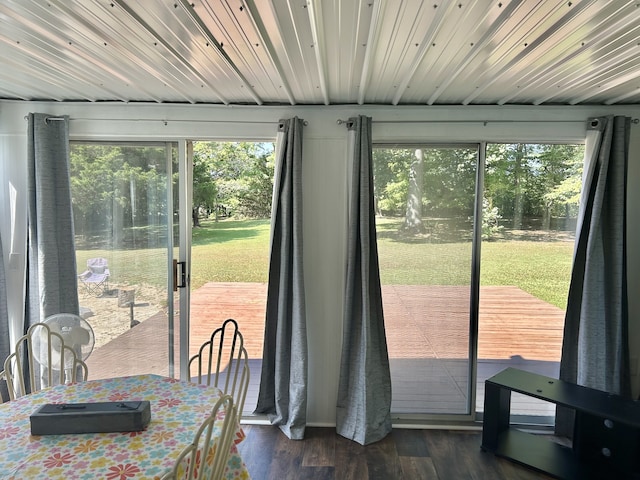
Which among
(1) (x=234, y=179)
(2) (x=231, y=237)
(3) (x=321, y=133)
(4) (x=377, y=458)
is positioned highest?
(3) (x=321, y=133)

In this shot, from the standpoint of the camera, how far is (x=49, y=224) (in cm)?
270

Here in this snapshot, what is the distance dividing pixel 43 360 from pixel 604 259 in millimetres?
3630

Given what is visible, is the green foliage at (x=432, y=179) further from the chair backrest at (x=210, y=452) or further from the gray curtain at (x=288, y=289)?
the chair backrest at (x=210, y=452)

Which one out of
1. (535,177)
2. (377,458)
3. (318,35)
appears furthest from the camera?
(535,177)

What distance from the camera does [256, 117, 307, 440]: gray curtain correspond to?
106 inches

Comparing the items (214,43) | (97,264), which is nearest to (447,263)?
(214,43)

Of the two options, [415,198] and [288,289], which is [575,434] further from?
[288,289]

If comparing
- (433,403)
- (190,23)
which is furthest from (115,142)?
(433,403)

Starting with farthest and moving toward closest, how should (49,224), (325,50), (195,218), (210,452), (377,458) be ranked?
1. (195,218)
2. (49,224)
3. (377,458)
4. (325,50)
5. (210,452)

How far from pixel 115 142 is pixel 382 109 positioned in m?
A: 1.97

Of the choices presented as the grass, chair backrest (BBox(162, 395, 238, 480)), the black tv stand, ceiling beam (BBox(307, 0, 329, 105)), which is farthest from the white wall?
chair backrest (BBox(162, 395, 238, 480))

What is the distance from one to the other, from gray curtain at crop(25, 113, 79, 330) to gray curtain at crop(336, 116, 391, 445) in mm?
1995

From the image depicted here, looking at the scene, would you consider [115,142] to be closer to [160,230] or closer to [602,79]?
[160,230]

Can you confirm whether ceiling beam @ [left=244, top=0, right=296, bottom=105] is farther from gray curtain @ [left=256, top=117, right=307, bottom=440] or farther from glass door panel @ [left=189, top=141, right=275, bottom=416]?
glass door panel @ [left=189, top=141, right=275, bottom=416]
